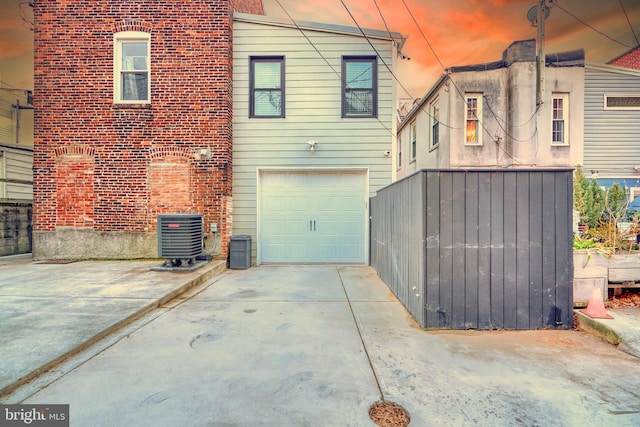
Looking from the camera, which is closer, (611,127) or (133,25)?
(133,25)

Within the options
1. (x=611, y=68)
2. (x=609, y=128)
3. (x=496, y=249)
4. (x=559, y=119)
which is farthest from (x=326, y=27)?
(x=609, y=128)

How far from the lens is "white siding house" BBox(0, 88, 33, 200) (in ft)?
36.0

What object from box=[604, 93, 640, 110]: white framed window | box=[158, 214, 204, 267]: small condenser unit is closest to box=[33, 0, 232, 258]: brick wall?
box=[158, 214, 204, 267]: small condenser unit

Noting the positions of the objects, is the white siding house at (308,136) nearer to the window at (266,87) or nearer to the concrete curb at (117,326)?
the window at (266,87)

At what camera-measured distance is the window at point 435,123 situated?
11.2 meters

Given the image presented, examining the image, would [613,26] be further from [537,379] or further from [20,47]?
[20,47]

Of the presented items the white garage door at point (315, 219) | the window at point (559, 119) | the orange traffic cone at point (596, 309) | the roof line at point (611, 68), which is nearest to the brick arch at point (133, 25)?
the white garage door at point (315, 219)

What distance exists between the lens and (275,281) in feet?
19.9

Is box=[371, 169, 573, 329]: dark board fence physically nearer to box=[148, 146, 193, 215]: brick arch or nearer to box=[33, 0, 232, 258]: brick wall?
box=[33, 0, 232, 258]: brick wall

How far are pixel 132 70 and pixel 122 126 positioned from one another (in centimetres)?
140

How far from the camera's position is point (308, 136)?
787 centimetres

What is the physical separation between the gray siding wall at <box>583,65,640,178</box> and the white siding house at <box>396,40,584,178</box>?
1359 mm

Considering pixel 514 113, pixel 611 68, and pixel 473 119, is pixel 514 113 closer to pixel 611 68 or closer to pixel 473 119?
pixel 473 119

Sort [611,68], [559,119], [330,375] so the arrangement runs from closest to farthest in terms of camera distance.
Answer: [330,375], [559,119], [611,68]
